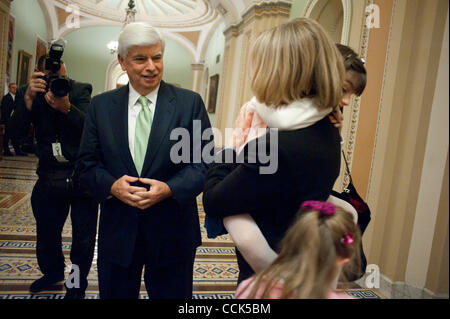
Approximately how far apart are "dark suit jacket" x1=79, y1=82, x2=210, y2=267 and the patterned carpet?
119 centimetres

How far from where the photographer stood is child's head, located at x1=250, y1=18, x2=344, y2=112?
987mm

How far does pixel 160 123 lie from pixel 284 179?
80 centimetres

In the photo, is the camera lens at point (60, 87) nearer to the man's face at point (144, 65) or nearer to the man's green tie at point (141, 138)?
the man's face at point (144, 65)

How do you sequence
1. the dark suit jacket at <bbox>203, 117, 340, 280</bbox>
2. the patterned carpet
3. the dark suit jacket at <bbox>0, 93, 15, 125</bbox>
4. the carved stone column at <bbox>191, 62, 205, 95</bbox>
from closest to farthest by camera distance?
the dark suit jacket at <bbox>203, 117, 340, 280</bbox> < the patterned carpet < the dark suit jacket at <bbox>0, 93, 15, 125</bbox> < the carved stone column at <bbox>191, 62, 205, 95</bbox>

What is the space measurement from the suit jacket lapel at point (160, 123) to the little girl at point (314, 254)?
0.86 metres

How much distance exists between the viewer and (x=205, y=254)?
3.73 m

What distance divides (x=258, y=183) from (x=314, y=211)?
0.19 meters

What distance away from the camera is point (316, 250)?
86 centimetres

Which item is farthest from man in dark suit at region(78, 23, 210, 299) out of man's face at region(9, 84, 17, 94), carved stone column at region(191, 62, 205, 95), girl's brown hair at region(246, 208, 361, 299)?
carved stone column at region(191, 62, 205, 95)

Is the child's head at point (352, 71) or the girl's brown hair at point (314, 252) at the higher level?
the child's head at point (352, 71)

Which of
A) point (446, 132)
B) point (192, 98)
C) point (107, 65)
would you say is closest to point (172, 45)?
point (107, 65)

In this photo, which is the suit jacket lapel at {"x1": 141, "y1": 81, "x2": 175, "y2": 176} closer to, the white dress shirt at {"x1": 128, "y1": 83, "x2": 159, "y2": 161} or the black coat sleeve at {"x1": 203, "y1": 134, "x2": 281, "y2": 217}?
the white dress shirt at {"x1": 128, "y1": 83, "x2": 159, "y2": 161}

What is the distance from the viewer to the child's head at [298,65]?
987mm

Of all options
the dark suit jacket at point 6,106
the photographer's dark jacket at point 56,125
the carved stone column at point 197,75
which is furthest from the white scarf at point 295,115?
the carved stone column at point 197,75
